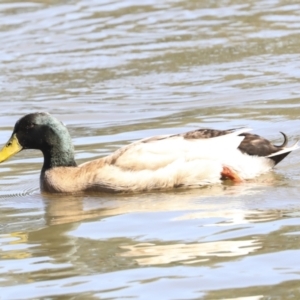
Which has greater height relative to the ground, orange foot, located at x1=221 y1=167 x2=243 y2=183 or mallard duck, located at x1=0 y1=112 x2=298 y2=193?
mallard duck, located at x1=0 y1=112 x2=298 y2=193

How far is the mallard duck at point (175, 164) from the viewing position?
9234mm

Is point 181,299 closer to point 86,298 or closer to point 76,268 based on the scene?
point 86,298

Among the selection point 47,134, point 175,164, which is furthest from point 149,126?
point 175,164

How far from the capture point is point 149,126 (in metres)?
11.8

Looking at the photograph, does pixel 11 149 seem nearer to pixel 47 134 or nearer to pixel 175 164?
pixel 47 134

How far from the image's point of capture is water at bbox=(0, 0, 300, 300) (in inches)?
250

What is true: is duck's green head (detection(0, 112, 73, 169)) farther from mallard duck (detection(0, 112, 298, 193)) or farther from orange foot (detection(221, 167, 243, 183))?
orange foot (detection(221, 167, 243, 183))

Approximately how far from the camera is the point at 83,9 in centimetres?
1902

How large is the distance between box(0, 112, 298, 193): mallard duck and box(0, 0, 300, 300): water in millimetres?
148

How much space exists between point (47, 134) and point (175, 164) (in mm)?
1273

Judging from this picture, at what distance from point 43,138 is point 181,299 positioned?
415cm

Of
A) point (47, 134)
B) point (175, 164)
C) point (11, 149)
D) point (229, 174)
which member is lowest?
point (229, 174)

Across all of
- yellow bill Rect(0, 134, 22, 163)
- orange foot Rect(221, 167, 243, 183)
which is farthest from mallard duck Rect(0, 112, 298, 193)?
yellow bill Rect(0, 134, 22, 163)

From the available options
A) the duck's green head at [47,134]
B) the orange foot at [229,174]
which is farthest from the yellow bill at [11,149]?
the orange foot at [229,174]
